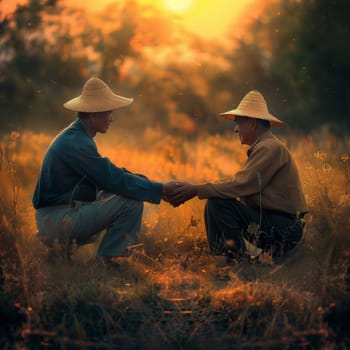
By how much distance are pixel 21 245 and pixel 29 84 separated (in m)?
12.2

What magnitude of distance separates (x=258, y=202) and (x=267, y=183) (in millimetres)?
168

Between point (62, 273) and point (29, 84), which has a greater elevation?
point (29, 84)

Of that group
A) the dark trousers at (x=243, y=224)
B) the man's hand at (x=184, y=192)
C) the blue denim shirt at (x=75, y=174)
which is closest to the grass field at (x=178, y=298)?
the dark trousers at (x=243, y=224)

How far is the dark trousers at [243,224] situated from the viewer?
5.29 m

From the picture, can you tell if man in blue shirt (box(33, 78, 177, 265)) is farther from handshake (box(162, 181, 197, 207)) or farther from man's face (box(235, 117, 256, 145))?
man's face (box(235, 117, 256, 145))

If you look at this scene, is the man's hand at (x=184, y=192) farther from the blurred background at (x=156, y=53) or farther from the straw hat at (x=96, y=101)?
the blurred background at (x=156, y=53)

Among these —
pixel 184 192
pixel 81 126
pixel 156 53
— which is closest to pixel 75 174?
pixel 81 126

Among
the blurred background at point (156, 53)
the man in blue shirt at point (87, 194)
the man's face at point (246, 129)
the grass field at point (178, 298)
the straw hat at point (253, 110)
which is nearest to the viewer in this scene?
the grass field at point (178, 298)

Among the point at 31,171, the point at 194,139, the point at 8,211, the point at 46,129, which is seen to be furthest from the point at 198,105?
the point at 8,211

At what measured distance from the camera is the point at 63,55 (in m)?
16.7

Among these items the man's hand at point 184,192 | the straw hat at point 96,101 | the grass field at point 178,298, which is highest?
the straw hat at point 96,101

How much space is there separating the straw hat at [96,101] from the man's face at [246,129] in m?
0.97

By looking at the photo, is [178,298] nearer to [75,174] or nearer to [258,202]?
[258,202]

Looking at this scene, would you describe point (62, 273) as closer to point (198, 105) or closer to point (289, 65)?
point (289, 65)
